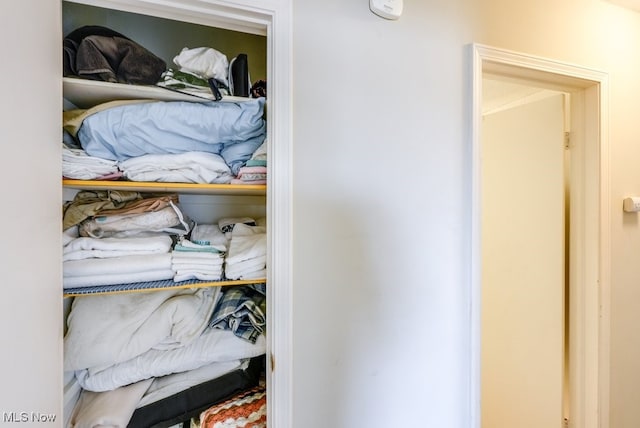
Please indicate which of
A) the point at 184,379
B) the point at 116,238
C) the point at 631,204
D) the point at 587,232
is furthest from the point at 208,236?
the point at 631,204

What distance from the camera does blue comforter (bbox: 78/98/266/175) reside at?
0.97 metres

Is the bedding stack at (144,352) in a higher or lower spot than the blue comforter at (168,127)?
lower

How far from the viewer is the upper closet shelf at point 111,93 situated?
932 millimetres

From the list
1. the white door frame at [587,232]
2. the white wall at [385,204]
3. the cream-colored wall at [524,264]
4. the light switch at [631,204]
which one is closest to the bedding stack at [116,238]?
the white wall at [385,204]

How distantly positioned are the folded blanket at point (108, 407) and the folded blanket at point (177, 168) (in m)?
0.74

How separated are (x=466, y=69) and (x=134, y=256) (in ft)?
4.53

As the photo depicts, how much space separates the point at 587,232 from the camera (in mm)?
1474

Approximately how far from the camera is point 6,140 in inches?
20.3

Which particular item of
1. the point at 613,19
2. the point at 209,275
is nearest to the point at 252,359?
the point at 209,275

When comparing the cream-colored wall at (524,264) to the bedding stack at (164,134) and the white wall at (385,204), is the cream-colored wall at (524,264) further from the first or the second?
the bedding stack at (164,134)

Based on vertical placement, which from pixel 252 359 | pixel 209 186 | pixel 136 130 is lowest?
pixel 252 359

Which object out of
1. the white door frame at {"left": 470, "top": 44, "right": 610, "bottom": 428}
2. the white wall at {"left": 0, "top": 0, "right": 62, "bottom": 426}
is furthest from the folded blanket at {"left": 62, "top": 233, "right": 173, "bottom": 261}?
the white door frame at {"left": 470, "top": 44, "right": 610, "bottom": 428}

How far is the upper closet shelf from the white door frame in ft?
3.96

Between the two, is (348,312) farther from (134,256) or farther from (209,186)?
(134,256)
